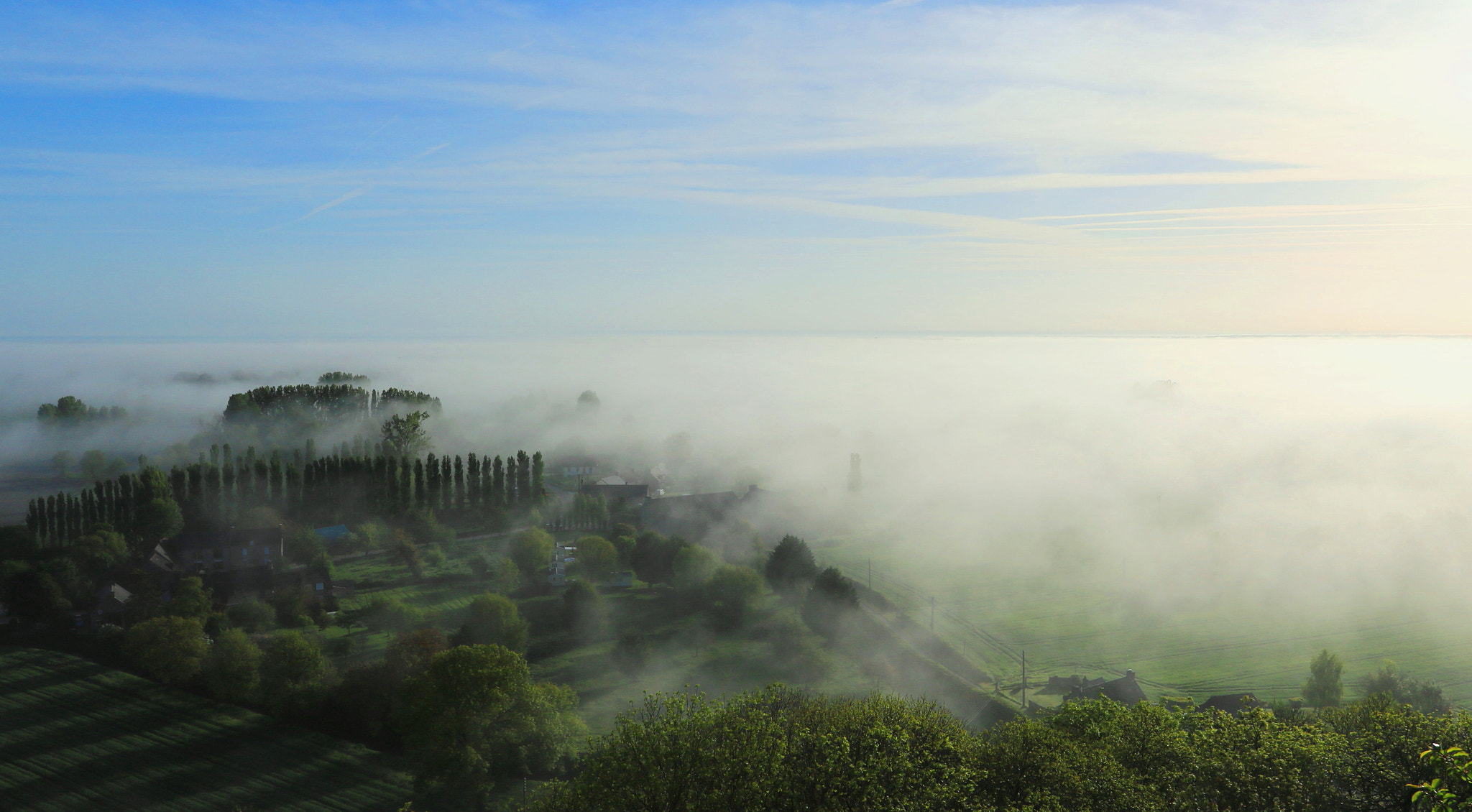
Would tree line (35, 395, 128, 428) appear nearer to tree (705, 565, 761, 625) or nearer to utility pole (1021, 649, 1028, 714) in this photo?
tree (705, 565, 761, 625)

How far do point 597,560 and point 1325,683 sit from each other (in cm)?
5713

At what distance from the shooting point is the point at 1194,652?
62.3 meters

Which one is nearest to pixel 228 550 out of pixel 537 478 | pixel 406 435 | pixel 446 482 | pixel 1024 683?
pixel 446 482

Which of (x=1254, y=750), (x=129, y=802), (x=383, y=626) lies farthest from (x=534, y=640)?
(x=1254, y=750)

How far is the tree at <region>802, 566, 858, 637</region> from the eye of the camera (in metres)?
59.9

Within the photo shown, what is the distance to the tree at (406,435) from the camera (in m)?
113

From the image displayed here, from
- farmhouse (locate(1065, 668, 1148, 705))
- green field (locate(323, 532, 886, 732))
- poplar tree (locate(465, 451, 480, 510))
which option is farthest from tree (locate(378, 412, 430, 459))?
farmhouse (locate(1065, 668, 1148, 705))

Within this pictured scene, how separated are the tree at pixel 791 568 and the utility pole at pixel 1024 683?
19.0 meters

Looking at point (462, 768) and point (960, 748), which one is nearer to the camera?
point (960, 748)

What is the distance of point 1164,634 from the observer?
66250 millimetres

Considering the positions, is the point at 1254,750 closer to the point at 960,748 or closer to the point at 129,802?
the point at 960,748

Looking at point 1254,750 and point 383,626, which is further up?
point 1254,750

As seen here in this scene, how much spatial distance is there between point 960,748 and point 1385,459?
153153 millimetres

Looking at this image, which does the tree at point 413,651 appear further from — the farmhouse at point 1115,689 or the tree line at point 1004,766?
the farmhouse at point 1115,689
